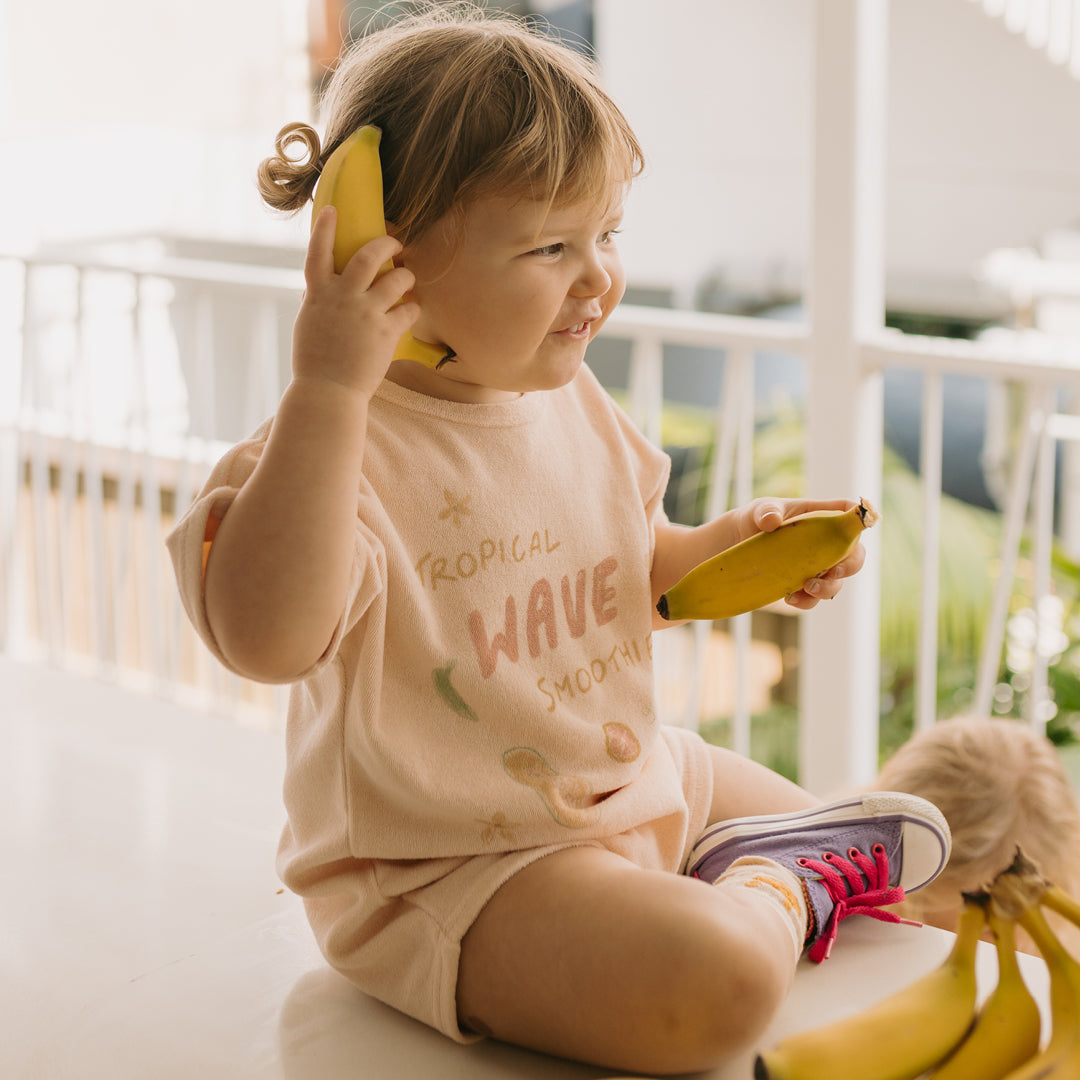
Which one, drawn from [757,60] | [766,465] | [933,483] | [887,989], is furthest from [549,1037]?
[757,60]

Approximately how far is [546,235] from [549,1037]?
1.89 ft

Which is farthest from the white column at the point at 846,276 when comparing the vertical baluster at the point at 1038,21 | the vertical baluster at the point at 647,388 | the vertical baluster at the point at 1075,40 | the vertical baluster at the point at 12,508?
the vertical baluster at the point at 1075,40

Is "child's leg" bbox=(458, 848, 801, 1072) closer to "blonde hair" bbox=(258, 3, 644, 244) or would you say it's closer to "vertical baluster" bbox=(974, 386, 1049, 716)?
"blonde hair" bbox=(258, 3, 644, 244)

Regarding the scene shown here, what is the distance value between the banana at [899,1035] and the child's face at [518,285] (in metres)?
0.49

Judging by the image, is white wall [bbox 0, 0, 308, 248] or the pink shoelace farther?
white wall [bbox 0, 0, 308, 248]

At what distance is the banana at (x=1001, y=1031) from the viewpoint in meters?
0.89

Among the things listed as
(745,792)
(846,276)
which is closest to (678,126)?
(846,276)

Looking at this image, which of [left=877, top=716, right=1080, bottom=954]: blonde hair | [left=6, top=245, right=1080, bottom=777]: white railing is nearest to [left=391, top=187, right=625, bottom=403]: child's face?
[left=877, top=716, right=1080, bottom=954]: blonde hair

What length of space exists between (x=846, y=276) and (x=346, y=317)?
4.65ft

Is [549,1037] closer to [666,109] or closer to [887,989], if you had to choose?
[887,989]

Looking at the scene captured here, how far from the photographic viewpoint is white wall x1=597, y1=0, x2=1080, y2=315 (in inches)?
245

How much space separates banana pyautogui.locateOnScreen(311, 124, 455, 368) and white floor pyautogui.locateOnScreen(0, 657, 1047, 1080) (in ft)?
1.96

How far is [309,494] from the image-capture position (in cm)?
86

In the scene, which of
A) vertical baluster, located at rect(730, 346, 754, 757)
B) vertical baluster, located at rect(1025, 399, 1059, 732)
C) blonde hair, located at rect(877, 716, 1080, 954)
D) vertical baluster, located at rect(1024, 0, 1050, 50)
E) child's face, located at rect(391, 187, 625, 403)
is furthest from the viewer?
vertical baluster, located at rect(1024, 0, 1050, 50)
